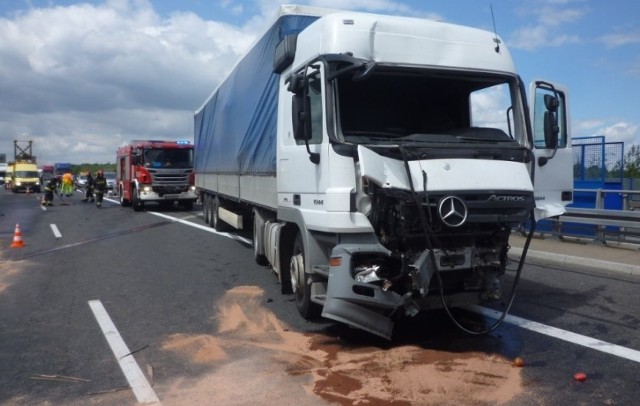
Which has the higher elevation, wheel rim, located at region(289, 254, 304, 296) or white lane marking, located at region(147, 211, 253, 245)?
wheel rim, located at region(289, 254, 304, 296)

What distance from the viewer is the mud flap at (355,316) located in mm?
5363

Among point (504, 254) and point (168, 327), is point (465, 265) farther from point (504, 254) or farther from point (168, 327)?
point (168, 327)

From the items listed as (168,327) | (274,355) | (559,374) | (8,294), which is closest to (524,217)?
(559,374)

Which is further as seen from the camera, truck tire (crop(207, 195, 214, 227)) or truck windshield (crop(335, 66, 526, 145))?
truck tire (crop(207, 195, 214, 227))

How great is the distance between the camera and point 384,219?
542 cm

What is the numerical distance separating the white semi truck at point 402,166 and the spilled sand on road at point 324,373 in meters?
0.40

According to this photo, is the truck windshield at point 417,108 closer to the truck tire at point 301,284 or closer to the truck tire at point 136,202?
the truck tire at point 301,284

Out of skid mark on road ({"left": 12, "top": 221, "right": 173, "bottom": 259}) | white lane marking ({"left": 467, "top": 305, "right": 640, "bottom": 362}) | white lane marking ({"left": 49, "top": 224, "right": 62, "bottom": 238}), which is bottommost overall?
white lane marking ({"left": 49, "top": 224, "right": 62, "bottom": 238})

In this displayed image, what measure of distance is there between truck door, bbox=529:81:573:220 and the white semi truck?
16 millimetres

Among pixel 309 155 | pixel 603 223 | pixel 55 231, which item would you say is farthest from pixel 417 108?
pixel 55 231

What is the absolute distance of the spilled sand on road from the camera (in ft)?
15.1

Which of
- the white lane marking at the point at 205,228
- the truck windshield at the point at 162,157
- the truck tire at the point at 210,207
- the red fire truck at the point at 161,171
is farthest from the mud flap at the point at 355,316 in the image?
the truck windshield at the point at 162,157

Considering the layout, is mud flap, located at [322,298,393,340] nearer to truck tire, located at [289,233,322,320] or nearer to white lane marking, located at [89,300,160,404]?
truck tire, located at [289,233,322,320]

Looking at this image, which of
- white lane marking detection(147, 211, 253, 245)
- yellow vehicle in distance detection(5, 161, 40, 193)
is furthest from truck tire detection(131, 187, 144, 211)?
yellow vehicle in distance detection(5, 161, 40, 193)
